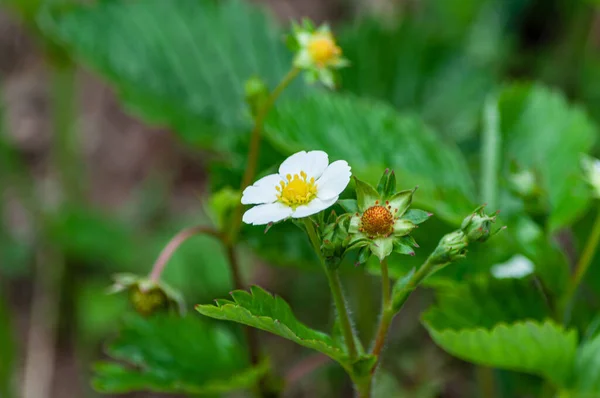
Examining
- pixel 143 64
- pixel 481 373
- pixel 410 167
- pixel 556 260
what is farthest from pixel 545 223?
pixel 143 64

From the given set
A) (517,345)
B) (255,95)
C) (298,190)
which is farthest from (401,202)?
(255,95)

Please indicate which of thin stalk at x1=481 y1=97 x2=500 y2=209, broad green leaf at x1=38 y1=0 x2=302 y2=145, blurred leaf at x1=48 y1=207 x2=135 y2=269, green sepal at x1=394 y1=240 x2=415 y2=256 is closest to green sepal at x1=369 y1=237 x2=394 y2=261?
green sepal at x1=394 y1=240 x2=415 y2=256

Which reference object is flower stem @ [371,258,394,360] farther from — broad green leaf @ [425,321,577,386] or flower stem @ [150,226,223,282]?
flower stem @ [150,226,223,282]

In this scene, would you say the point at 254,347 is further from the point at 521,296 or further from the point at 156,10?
the point at 156,10

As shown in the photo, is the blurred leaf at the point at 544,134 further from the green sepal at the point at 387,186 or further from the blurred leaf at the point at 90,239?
the blurred leaf at the point at 90,239

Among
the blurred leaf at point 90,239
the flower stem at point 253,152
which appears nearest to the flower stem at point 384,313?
the flower stem at point 253,152
